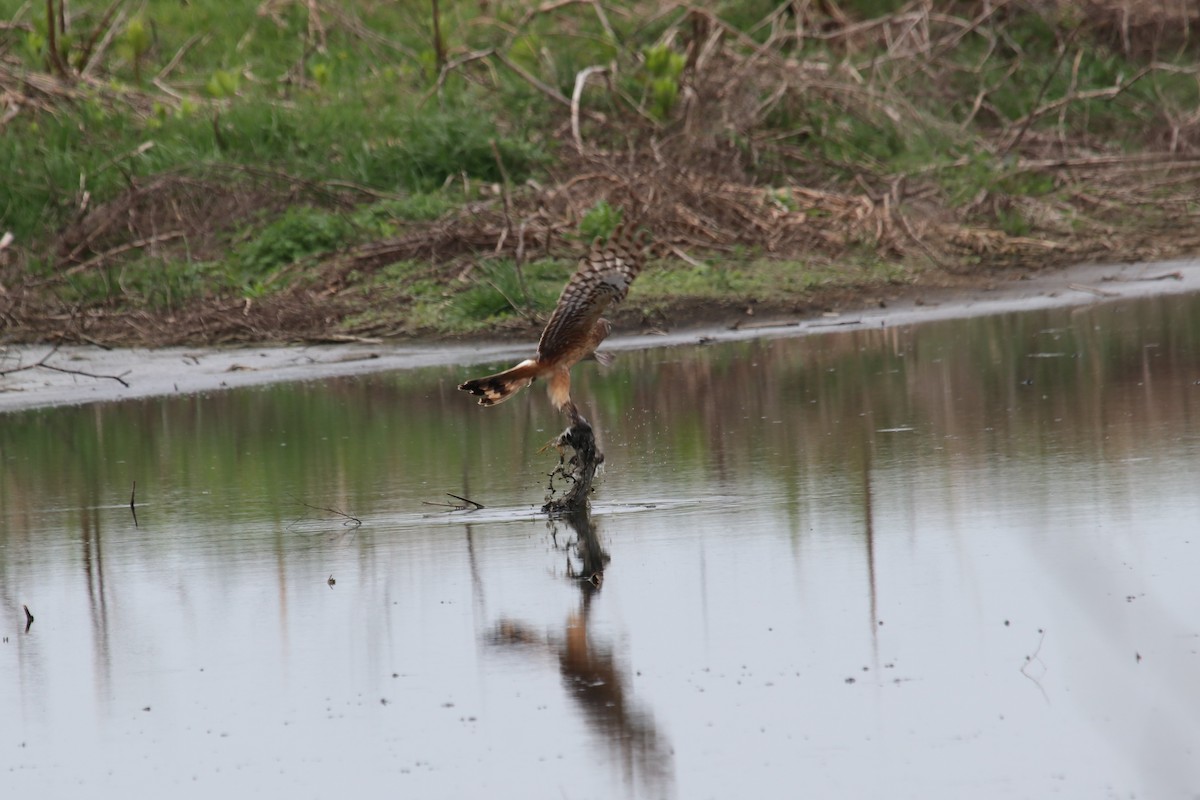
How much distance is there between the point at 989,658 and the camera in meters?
5.72

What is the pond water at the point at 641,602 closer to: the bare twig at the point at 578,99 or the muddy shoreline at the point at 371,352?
the muddy shoreline at the point at 371,352

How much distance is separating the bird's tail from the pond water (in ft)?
1.91

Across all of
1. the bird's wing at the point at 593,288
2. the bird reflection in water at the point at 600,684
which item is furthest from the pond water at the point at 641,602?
the bird's wing at the point at 593,288

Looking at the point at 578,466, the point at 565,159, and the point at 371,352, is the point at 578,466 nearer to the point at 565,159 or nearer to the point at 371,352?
the point at 371,352

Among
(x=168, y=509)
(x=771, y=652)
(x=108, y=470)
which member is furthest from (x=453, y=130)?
(x=771, y=652)

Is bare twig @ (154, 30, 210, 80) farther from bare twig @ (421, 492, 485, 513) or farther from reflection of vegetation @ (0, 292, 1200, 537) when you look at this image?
bare twig @ (421, 492, 485, 513)

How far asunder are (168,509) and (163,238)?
8.88 meters

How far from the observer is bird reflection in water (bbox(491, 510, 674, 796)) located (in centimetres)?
496

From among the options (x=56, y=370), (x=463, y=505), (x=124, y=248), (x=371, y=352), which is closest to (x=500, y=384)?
(x=463, y=505)

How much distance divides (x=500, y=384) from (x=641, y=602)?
1573mm

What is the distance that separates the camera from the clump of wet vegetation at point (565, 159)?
52.6 feet

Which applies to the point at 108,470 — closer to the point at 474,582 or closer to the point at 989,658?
the point at 474,582

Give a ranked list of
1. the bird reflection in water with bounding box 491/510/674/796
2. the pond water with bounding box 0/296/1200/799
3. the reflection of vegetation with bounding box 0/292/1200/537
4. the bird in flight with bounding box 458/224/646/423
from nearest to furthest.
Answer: the bird reflection in water with bounding box 491/510/674/796, the pond water with bounding box 0/296/1200/799, the bird in flight with bounding box 458/224/646/423, the reflection of vegetation with bounding box 0/292/1200/537

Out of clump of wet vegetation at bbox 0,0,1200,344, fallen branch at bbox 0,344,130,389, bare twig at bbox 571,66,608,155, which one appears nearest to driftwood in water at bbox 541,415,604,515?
fallen branch at bbox 0,344,130,389
